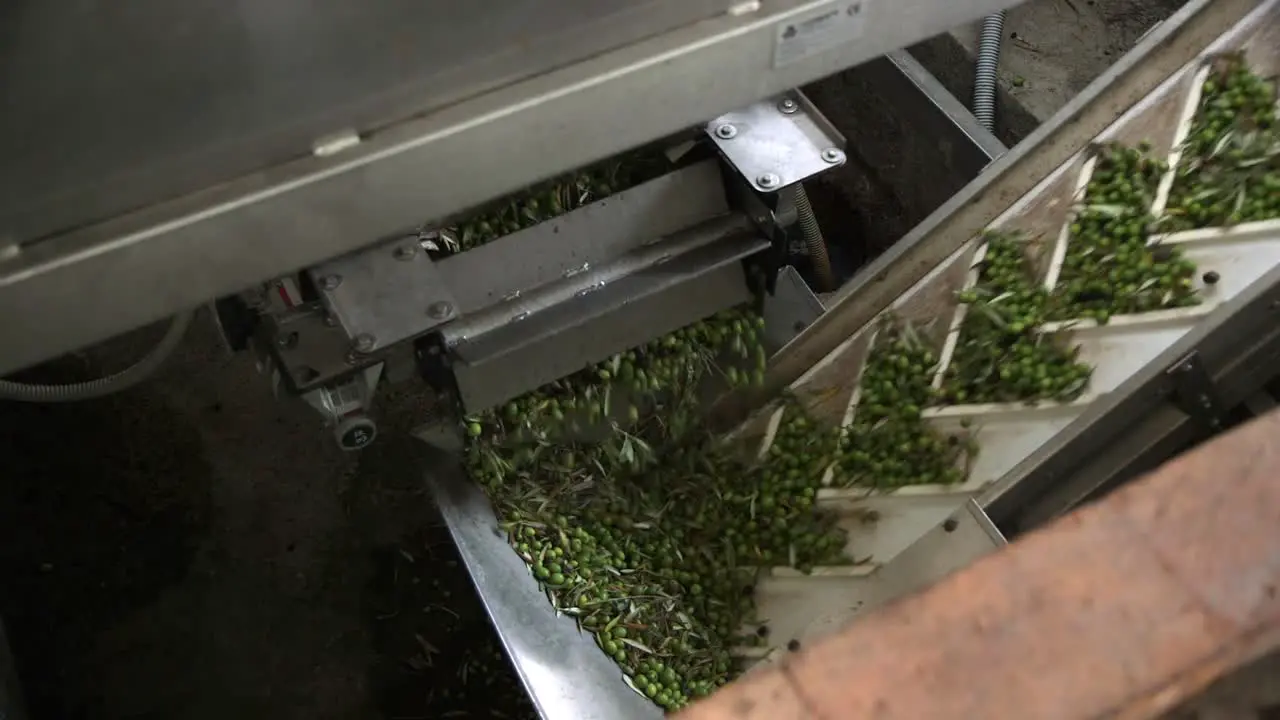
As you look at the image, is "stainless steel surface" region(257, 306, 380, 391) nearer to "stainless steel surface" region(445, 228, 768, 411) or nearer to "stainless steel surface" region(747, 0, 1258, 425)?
"stainless steel surface" region(445, 228, 768, 411)

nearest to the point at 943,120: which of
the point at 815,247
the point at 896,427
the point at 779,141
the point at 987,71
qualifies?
the point at 987,71

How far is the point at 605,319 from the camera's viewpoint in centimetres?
153

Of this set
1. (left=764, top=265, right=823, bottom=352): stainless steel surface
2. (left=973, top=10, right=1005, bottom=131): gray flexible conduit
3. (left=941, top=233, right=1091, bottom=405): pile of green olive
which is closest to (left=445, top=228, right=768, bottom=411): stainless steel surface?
(left=764, top=265, right=823, bottom=352): stainless steel surface

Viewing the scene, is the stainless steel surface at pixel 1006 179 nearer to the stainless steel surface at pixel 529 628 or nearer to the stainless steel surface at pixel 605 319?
the stainless steel surface at pixel 605 319

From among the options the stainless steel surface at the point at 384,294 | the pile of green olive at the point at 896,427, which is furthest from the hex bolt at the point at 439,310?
the pile of green olive at the point at 896,427

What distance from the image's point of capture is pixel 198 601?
2270 millimetres

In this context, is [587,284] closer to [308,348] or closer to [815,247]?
[308,348]

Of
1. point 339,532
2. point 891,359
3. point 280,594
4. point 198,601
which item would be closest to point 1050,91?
point 891,359

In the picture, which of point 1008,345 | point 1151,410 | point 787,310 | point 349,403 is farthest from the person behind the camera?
point 787,310

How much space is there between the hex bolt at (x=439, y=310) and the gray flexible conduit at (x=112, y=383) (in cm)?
52

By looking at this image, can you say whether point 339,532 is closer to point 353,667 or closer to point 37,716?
point 353,667

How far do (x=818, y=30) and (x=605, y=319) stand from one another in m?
0.61

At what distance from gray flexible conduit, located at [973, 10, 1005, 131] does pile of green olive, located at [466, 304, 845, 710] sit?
3.52ft

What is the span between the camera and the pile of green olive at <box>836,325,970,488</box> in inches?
70.1
